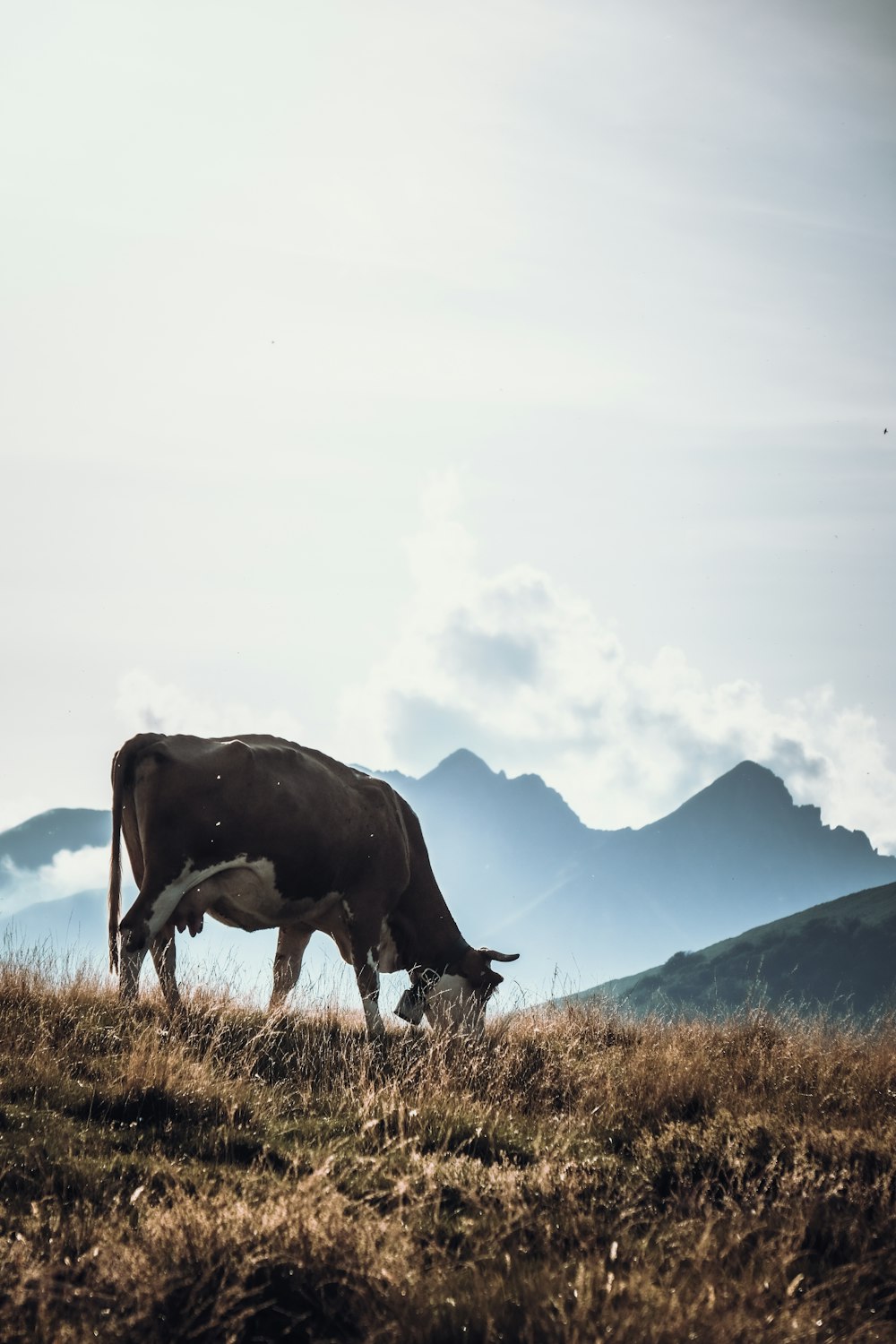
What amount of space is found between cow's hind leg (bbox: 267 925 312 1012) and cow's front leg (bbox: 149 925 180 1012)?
5.50 feet

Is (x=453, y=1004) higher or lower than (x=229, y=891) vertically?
lower

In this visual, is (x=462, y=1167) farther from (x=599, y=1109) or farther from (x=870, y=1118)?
(x=870, y=1118)

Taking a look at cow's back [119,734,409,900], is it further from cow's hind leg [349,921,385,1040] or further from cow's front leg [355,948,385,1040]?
cow's front leg [355,948,385,1040]

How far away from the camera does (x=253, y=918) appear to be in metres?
13.7

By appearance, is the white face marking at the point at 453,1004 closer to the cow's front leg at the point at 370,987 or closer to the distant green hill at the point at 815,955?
the cow's front leg at the point at 370,987

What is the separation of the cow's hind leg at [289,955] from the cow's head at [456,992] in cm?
121

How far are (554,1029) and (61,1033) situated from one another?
16.2 feet

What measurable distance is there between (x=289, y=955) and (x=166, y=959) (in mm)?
2134

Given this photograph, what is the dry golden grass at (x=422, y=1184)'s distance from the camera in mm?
5984

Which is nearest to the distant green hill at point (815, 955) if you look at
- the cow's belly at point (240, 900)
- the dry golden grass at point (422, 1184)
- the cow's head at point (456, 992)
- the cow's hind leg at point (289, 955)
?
the cow's head at point (456, 992)

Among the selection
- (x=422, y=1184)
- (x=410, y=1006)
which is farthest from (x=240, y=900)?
(x=422, y=1184)

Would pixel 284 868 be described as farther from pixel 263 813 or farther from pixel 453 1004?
pixel 453 1004

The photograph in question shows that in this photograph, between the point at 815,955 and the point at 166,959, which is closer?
the point at 166,959

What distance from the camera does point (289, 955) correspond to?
14.7m
